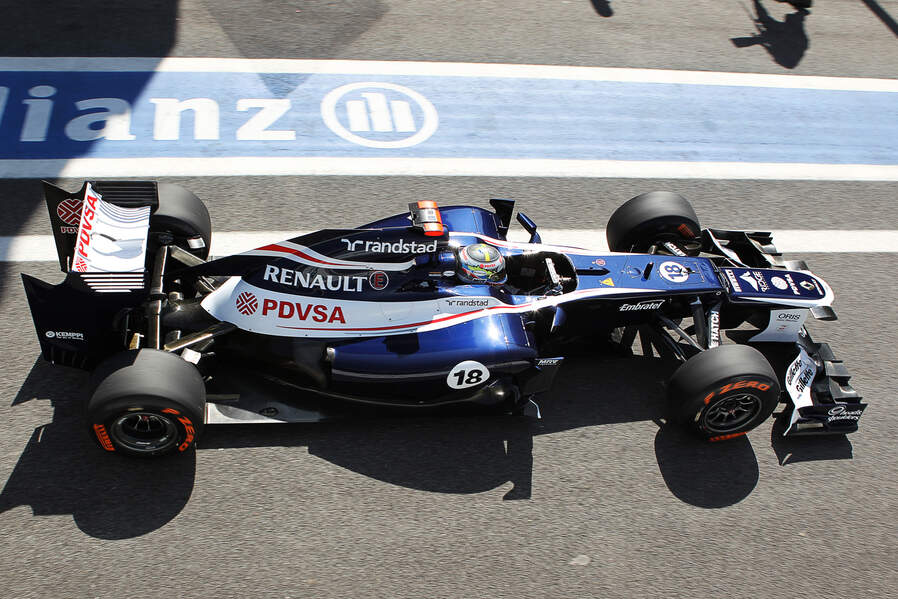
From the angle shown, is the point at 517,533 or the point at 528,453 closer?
the point at 517,533

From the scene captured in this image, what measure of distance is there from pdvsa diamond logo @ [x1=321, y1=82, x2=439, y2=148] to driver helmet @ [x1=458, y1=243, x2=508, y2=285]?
3.29 meters

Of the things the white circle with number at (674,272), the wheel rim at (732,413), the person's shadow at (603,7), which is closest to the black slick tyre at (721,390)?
the wheel rim at (732,413)

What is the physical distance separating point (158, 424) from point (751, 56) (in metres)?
9.26

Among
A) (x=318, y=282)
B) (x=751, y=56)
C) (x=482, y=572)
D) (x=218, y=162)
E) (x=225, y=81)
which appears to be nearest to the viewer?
(x=482, y=572)

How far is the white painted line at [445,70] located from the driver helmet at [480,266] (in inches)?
184

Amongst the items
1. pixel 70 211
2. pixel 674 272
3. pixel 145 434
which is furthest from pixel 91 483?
pixel 674 272

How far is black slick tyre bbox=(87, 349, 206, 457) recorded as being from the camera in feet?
14.8

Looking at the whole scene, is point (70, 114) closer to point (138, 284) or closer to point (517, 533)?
point (138, 284)

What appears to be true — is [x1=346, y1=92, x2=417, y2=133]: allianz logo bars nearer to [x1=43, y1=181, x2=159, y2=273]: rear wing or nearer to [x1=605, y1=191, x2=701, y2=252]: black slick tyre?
[x1=605, y1=191, x2=701, y2=252]: black slick tyre

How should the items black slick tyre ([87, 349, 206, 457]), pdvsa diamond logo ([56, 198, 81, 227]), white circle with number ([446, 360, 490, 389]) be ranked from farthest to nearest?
1. pdvsa diamond logo ([56, 198, 81, 227])
2. white circle with number ([446, 360, 490, 389])
3. black slick tyre ([87, 349, 206, 457])

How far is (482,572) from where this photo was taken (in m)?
4.70

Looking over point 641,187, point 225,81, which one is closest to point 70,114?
point 225,81

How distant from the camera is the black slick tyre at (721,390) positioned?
5.16 m

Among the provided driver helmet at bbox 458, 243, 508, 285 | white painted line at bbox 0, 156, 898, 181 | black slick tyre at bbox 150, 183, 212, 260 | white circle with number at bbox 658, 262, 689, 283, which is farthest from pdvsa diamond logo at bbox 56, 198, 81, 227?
white circle with number at bbox 658, 262, 689, 283
